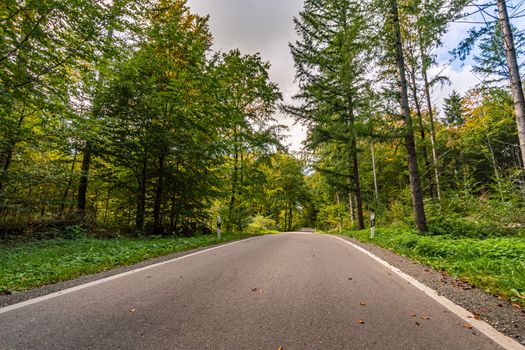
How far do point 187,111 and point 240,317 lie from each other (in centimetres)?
994

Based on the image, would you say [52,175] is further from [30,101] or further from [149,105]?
[149,105]

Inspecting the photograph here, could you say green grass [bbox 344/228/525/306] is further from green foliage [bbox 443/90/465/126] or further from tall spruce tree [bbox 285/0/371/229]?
green foliage [bbox 443/90/465/126]

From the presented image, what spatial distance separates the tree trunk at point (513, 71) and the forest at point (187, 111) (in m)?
0.04

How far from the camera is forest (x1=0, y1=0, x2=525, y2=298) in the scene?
6.57 m

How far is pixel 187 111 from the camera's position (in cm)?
1077

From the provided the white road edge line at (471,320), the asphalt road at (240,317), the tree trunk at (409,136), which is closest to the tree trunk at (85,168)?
the asphalt road at (240,317)

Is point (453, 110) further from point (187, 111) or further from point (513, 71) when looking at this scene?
point (187, 111)

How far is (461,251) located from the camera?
554 cm

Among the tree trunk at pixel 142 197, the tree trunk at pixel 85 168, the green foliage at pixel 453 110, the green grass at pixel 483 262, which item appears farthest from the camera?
the green foliage at pixel 453 110

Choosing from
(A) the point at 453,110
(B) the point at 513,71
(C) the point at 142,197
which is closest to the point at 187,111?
(C) the point at 142,197

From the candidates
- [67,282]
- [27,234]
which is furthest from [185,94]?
[67,282]

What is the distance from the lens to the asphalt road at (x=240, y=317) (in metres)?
1.94

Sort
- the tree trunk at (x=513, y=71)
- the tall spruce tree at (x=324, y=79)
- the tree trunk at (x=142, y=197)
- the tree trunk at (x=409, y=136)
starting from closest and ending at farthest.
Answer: the tree trunk at (x=513, y=71), the tree trunk at (x=409, y=136), the tree trunk at (x=142, y=197), the tall spruce tree at (x=324, y=79)

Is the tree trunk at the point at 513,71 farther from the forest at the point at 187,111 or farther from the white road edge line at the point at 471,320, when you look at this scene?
the white road edge line at the point at 471,320
